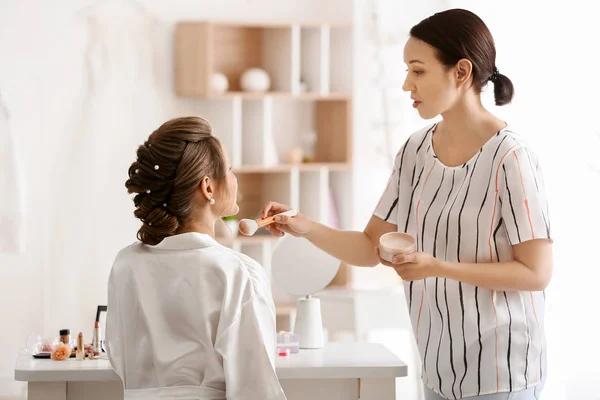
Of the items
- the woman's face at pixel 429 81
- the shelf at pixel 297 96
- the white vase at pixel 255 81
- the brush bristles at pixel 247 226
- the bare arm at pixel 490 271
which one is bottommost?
the bare arm at pixel 490 271

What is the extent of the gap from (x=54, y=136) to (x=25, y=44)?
0.51 m

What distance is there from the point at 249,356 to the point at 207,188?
37cm

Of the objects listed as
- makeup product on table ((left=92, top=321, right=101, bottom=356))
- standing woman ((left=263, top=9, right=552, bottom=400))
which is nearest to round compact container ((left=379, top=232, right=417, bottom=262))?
standing woman ((left=263, top=9, right=552, bottom=400))

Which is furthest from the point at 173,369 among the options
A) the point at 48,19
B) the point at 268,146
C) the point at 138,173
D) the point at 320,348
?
the point at 48,19

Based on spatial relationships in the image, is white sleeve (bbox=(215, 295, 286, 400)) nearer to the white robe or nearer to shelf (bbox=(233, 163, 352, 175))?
the white robe

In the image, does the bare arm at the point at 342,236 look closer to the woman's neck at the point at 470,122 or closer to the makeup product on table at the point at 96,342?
the woman's neck at the point at 470,122

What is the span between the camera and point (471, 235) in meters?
1.79

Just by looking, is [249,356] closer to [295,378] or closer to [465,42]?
[295,378]

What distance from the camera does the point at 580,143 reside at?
11.6ft

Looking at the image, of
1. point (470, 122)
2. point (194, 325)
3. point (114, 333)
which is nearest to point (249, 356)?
point (194, 325)

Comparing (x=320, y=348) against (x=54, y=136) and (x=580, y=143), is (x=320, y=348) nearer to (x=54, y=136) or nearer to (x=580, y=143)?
(x=580, y=143)

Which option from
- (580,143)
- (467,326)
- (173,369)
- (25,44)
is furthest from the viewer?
(25,44)

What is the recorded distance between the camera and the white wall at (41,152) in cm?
428

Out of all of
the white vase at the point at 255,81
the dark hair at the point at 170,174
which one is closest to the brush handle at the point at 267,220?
the dark hair at the point at 170,174
